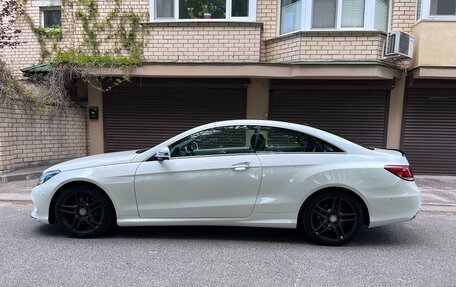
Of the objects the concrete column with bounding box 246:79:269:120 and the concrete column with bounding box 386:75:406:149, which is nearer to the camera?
the concrete column with bounding box 386:75:406:149

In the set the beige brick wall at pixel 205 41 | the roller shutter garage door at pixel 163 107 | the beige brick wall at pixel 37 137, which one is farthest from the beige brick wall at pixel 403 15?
the beige brick wall at pixel 37 137

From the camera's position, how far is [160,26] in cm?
873

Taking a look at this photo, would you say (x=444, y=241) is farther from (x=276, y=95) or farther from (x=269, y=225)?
(x=276, y=95)

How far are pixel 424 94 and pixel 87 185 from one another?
8.30m

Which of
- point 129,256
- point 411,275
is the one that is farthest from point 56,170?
point 411,275

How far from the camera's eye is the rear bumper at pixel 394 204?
4.02 meters

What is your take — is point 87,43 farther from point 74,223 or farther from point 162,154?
point 162,154

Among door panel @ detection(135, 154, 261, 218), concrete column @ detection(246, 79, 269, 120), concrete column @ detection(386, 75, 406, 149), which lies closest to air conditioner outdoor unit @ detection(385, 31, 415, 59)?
concrete column @ detection(386, 75, 406, 149)

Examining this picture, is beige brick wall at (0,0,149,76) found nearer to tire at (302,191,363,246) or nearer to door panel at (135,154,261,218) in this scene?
door panel at (135,154,261,218)

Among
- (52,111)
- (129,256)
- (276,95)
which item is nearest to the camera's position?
(129,256)

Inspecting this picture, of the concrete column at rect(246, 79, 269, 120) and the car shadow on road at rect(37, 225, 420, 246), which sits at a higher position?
the concrete column at rect(246, 79, 269, 120)

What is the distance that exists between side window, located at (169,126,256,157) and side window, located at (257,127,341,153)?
202 millimetres

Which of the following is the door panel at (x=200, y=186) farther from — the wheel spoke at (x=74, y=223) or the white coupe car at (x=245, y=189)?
the wheel spoke at (x=74, y=223)

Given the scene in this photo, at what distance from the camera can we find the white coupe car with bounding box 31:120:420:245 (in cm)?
404
